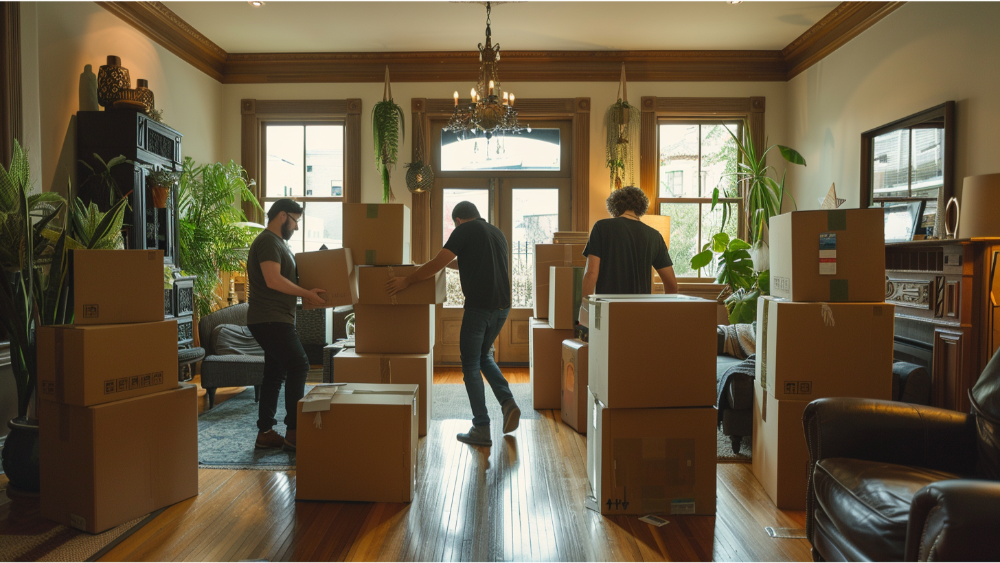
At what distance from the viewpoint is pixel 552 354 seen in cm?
404

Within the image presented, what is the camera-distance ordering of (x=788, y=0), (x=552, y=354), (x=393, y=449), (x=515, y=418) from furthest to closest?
1. (x=788, y=0)
2. (x=552, y=354)
3. (x=515, y=418)
4. (x=393, y=449)

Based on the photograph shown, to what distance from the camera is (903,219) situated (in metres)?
3.90

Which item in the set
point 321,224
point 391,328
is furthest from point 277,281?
point 321,224

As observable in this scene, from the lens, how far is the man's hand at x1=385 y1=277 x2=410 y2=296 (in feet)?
10.8

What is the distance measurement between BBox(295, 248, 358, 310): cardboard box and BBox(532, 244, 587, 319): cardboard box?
159cm

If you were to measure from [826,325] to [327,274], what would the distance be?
2.38m

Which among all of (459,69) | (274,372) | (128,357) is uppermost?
(459,69)

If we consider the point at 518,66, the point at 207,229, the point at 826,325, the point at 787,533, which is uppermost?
the point at 518,66

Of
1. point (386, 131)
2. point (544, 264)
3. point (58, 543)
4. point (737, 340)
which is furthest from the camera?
point (386, 131)

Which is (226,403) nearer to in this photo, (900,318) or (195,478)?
(195,478)

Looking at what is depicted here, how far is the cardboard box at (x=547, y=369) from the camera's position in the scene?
4.02 metres

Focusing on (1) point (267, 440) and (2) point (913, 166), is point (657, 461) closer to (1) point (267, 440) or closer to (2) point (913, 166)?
(1) point (267, 440)

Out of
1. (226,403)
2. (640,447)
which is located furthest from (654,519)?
(226,403)

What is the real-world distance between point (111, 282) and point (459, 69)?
4.14 meters
